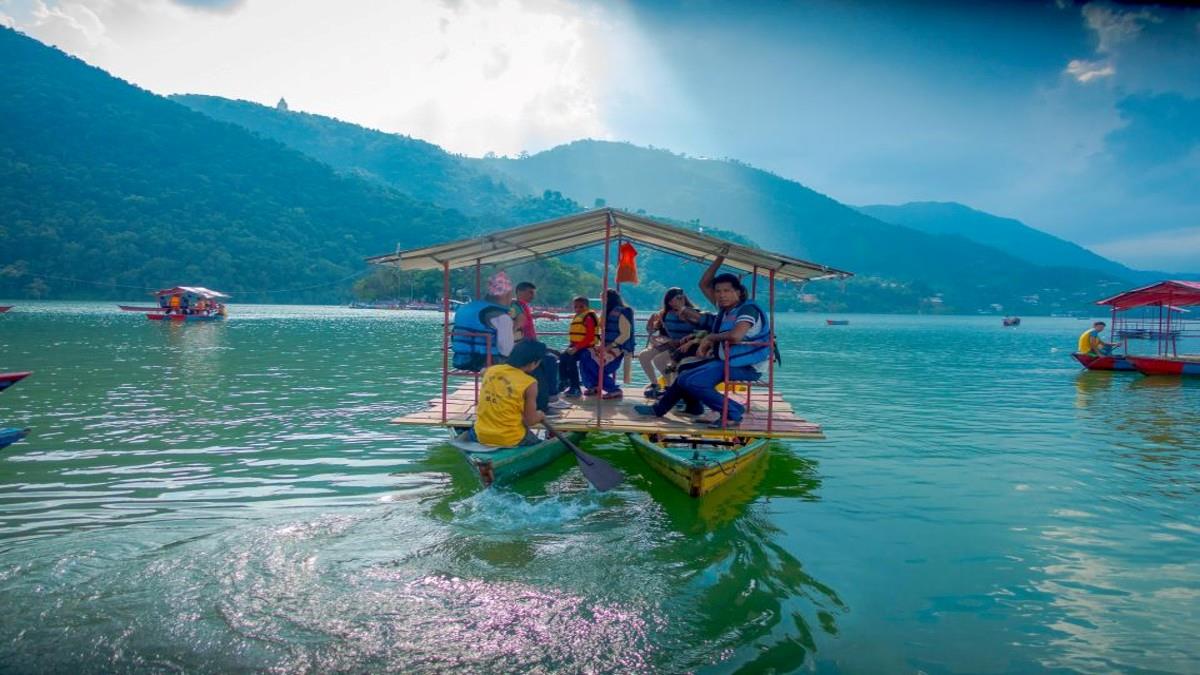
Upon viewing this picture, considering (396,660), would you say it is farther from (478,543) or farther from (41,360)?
(41,360)

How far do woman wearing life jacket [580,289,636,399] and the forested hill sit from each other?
106m

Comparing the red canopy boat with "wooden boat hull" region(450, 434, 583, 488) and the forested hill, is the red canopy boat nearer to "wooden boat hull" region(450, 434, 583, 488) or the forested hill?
"wooden boat hull" region(450, 434, 583, 488)

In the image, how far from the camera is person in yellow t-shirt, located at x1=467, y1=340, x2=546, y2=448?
8344 mm

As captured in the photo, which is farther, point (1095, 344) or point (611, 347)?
point (1095, 344)

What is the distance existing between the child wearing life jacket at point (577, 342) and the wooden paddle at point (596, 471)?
8.78 ft

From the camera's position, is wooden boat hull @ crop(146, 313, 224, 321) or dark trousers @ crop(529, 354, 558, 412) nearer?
dark trousers @ crop(529, 354, 558, 412)

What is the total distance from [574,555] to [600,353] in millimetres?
3962

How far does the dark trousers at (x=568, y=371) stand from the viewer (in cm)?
1223

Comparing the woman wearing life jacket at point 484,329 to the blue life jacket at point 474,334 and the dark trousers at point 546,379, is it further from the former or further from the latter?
the dark trousers at point 546,379

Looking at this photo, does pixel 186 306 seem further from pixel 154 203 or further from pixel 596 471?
pixel 154 203

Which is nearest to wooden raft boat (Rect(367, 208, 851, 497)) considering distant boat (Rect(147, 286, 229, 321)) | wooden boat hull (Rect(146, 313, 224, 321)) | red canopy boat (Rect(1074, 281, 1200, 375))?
red canopy boat (Rect(1074, 281, 1200, 375))

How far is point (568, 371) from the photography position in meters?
12.3

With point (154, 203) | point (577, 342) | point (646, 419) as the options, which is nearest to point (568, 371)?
point (577, 342)

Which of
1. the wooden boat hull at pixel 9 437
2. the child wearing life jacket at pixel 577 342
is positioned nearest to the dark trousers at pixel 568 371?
the child wearing life jacket at pixel 577 342
